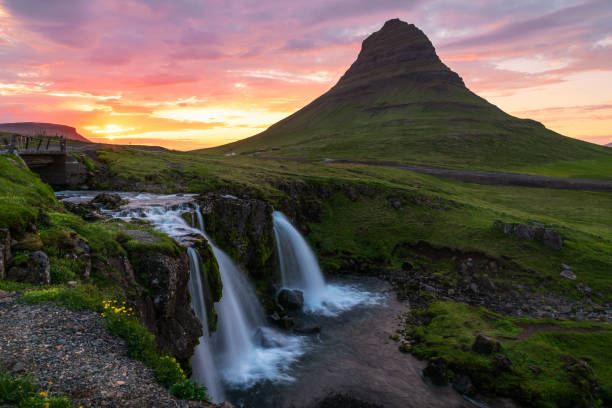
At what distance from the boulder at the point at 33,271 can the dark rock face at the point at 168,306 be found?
395cm

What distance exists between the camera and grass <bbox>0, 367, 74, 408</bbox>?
293 inches

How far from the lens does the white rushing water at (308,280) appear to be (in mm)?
34688

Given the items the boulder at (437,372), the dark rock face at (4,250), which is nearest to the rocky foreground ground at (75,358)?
the dark rock face at (4,250)

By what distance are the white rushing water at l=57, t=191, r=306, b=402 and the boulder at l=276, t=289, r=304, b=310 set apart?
10.1 feet

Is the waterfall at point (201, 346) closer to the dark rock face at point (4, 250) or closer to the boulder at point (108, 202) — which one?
the dark rock face at point (4, 250)

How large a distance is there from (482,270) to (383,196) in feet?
75.9

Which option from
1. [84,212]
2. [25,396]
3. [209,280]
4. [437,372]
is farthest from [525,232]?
[25,396]

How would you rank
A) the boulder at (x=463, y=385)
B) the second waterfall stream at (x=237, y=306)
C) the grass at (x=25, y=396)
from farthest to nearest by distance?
the second waterfall stream at (x=237, y=306) → the boulder at (x=463, y=385) → the grass at (x=25, y=396)

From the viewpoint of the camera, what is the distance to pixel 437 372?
22.8m

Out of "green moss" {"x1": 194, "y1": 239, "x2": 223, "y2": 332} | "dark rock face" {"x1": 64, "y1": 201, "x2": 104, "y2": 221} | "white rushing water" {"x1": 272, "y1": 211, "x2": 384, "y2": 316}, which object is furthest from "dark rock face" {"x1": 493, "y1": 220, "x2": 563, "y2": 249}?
"dark rock face" {"x1": 64, "y1": 201, "x2": 104, "y2": 221}

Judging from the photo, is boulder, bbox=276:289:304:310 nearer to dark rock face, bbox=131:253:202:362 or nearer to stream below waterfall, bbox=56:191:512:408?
stream below waterfall, bbox=56:191:512:408

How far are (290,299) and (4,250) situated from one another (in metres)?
23.7

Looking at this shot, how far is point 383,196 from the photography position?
197 feet

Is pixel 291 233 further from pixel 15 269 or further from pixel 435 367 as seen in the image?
pixel 15 269
